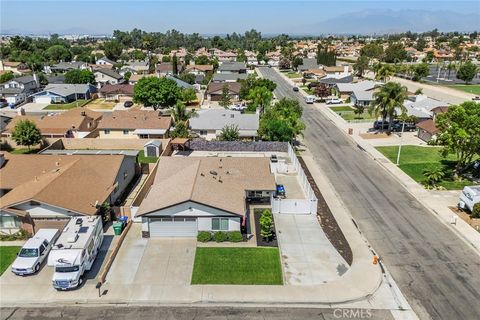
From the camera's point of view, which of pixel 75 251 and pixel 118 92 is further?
pixel 118 92

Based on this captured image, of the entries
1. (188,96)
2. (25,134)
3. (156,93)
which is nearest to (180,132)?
(156,93)

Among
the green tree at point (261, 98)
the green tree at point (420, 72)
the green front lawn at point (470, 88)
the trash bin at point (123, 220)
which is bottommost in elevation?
the trash bin at point (123, 220)

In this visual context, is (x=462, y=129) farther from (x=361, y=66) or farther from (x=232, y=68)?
(x=232, y=68)

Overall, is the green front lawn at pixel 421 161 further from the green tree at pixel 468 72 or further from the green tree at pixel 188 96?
the green tree at pixel 468 72

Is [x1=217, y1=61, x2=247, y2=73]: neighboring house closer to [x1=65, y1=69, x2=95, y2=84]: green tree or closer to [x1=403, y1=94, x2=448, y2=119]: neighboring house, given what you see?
[x1=65, y1=69, x2=95, y2=84]: green tree

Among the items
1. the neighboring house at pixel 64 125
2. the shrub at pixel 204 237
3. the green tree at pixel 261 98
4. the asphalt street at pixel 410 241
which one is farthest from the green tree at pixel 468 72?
the shrub at pixel 204 237

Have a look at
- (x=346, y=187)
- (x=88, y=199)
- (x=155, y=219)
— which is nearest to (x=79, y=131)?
(x=88, y=199)
